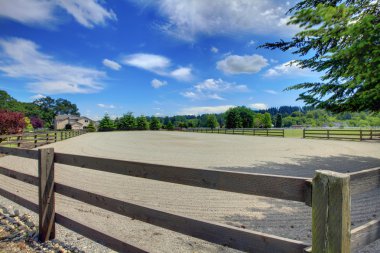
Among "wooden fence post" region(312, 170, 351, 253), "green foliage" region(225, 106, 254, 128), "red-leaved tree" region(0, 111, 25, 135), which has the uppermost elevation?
"green foliage" region(225, 106, 254, 128)

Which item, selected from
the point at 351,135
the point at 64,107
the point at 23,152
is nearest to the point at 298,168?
the point at 23,152

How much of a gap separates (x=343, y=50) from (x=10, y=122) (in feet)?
69.9

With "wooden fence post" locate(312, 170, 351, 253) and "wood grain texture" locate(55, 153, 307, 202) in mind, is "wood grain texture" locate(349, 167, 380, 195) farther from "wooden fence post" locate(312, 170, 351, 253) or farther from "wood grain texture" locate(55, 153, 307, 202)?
"wood grain texture" locate(55, 153, 307, 202)

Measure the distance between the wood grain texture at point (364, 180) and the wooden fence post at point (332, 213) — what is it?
23 centimetres

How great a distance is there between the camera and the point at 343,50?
5469 mm

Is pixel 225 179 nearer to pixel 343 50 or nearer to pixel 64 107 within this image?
pixel 343 50

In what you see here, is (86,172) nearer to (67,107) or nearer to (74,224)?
(74,224)

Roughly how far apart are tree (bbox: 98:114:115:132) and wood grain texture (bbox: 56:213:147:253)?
7886 cm

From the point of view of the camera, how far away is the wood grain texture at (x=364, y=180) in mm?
1699

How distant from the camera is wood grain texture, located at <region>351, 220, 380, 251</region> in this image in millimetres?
1660

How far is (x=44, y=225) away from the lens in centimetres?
351

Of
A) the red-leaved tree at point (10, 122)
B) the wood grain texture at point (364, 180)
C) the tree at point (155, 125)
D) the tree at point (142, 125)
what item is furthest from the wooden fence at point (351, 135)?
the tree at point (142, 125)

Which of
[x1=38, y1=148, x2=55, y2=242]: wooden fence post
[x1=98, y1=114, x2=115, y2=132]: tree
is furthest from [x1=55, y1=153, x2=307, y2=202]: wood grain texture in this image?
[x1=98, y1=114, x2=115, y2=132]: tree

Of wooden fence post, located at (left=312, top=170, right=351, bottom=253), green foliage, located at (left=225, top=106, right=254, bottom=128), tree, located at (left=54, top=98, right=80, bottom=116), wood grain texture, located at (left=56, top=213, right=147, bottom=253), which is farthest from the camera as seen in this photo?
tree, located at (left=54, top=98, right=80, bottom=116)
